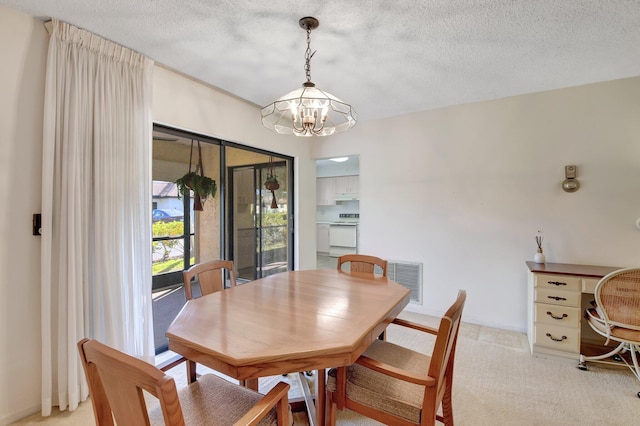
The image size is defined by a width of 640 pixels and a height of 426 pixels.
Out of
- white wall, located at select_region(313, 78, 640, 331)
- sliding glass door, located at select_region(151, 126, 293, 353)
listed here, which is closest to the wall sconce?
white wall, located at select_region(313, 78, 640, 331)

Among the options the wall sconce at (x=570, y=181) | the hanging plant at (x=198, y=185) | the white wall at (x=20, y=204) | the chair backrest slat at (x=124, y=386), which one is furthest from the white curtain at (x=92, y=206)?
the wall sconce at (x=570, y=181)

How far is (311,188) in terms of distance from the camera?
4.59 metres

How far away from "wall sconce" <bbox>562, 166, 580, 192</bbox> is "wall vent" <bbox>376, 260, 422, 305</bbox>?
5.61 feet

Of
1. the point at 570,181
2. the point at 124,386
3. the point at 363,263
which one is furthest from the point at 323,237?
the point at 124,386

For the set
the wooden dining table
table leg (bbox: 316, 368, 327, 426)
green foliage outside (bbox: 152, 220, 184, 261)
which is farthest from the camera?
green foliage outside (bbox: 152, 220, 184, 261)

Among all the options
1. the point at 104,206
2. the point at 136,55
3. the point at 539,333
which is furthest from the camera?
the point at 539,333

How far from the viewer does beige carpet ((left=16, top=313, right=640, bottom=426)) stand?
1781mm

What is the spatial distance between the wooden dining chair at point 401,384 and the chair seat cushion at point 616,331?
1.58 m

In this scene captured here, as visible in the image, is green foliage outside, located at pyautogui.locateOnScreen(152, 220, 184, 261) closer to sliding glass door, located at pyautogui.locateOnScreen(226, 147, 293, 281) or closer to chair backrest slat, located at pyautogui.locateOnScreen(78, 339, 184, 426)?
sliding glass door, located at pyautogui.locateOnScreen(226, 147, 293, 281)

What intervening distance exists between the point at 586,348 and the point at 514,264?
2.98 feet

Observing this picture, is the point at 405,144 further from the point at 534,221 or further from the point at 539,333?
the point at 539,333

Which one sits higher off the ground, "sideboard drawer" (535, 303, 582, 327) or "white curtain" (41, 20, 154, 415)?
"white curtain" (41, 20, 154, 415)

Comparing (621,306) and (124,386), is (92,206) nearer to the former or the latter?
(124,386)

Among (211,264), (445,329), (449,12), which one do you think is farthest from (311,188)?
(445,329)
